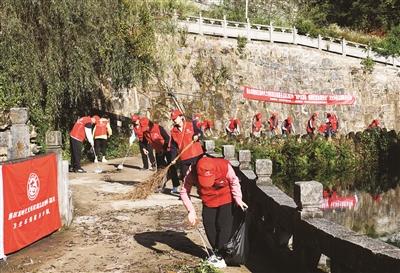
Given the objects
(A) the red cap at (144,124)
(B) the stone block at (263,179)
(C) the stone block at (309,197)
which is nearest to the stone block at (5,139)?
(A) the red cap at (144,124)

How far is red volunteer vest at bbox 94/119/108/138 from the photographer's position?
17.8 m

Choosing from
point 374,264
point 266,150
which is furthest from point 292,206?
point 266,150

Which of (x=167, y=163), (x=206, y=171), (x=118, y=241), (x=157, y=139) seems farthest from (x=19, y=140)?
(x=206, y=171)

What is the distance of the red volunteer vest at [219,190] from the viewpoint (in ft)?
22.1

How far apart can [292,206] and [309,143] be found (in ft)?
53.1

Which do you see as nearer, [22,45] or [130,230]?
[130,230]

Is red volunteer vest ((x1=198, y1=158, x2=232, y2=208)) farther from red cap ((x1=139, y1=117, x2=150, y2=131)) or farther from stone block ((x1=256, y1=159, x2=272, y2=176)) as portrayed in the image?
red cap ((x1=139, y1=117, x2=150, y2=131))

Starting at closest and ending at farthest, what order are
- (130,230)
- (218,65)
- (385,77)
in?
(130,230) < (218,65) < (385,77)

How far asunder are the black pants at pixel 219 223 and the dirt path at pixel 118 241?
0.44 meters

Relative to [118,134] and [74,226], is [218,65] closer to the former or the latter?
[118,134]

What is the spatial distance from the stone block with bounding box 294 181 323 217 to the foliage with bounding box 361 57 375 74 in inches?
1118

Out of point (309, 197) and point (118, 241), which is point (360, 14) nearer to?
point (118, 241)

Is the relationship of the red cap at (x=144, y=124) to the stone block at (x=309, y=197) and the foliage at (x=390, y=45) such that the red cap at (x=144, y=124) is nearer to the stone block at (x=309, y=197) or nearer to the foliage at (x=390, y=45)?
the stone block at (x=309, y=197)

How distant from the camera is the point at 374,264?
495 cm
